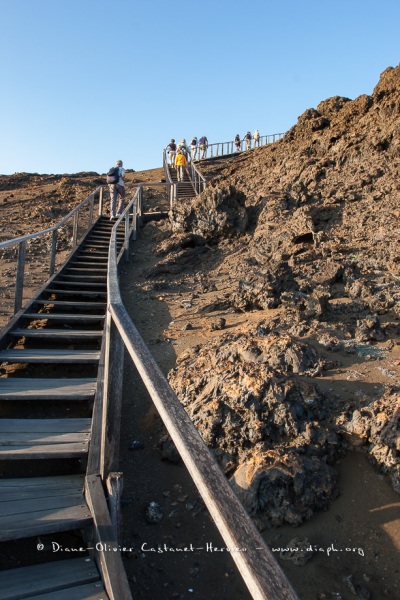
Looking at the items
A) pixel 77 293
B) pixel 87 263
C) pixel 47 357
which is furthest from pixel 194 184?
pixel 47 357

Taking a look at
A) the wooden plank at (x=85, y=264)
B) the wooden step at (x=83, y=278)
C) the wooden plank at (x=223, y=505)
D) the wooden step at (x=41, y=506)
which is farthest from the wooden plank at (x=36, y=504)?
the wooden plank at (x=85, y=264)

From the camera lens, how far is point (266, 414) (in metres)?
3.12

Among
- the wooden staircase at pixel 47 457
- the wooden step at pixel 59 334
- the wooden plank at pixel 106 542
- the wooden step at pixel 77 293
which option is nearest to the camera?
the wooden plank at pixel 106 542

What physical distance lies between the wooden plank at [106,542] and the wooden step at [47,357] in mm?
1812

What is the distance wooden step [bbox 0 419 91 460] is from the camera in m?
2.70

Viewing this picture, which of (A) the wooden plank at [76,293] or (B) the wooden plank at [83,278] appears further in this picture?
(B) the wooden plank at [83,278]

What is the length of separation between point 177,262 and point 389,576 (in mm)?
6878

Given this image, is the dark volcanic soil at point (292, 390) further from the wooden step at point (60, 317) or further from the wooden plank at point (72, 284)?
the wooden step at point (60, 317)

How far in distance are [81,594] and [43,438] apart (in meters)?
1.15

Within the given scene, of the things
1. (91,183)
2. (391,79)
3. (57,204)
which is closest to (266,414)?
(391,79)

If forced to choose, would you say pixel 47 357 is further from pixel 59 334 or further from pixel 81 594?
pixel 81 594

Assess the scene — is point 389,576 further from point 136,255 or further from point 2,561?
point 136,255

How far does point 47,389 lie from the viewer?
3.56m

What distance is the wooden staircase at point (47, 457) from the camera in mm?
2023
